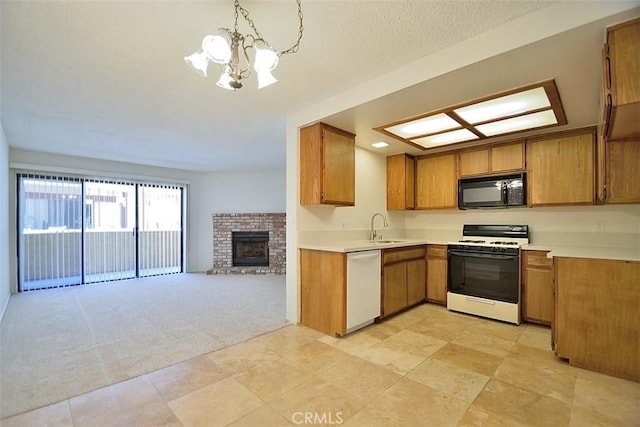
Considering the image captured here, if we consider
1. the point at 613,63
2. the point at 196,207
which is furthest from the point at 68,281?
the point at 613,63

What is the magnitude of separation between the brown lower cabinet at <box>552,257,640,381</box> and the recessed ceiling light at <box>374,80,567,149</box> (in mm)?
1438

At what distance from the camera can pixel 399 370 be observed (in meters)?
2.28

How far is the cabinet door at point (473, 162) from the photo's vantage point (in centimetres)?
394

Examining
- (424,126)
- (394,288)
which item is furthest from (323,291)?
(424,126)

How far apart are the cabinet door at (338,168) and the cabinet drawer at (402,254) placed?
2.51 feet

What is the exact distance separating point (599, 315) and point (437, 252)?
193 cm

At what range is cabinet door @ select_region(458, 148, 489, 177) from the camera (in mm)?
3943

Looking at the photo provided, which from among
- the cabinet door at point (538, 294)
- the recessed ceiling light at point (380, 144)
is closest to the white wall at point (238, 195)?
the recessed ceiling light at point (380, 144)

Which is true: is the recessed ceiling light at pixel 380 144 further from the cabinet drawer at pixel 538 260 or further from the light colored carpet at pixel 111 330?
the light colored carpet at pixel 111 330

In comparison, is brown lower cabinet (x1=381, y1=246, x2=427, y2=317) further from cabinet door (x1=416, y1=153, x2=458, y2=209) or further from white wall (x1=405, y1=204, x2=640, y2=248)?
white wall (x1=405, y1=204, x2=640, y2=248)

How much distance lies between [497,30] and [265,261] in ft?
21.0

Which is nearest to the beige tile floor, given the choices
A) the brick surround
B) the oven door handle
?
the oven door handle

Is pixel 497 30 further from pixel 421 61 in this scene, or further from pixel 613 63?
pixel 613 63

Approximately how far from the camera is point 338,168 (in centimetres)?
338
